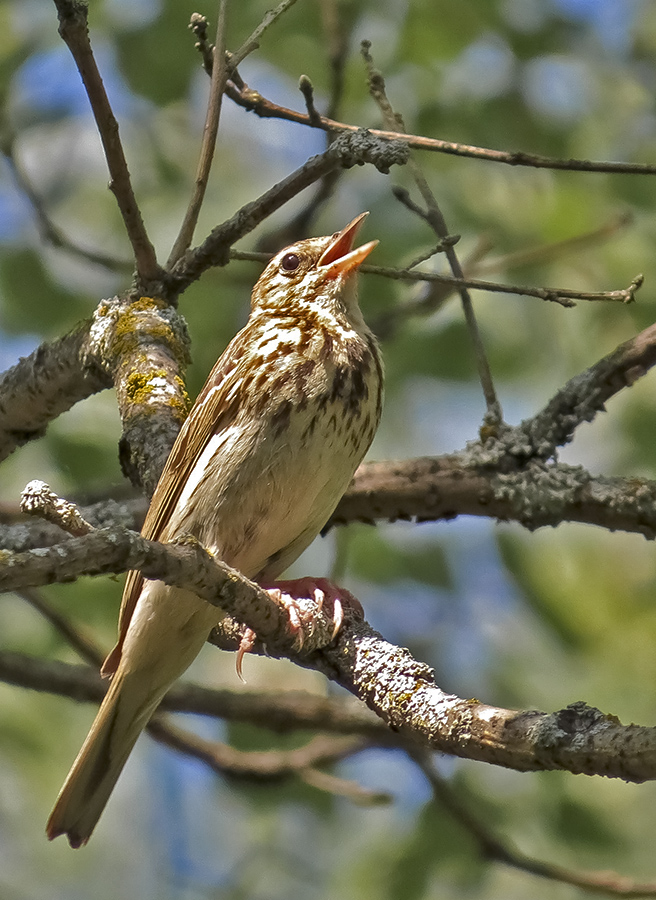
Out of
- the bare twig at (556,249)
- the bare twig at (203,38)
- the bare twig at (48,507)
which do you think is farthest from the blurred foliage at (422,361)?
the bare twig at (48,507)

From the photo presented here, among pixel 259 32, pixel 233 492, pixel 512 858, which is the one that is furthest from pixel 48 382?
pixel 512 858

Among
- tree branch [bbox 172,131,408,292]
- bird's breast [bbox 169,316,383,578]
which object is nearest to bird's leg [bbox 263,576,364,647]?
bird's breast [bbox 169,316,383,578]

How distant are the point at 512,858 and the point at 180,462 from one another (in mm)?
2141

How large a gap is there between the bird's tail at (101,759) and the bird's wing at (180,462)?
0.13m

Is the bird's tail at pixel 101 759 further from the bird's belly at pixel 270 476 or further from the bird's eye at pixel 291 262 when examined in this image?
the bird's eye at pixel 291 262

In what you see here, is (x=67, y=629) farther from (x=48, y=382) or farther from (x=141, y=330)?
(x=141, y=330)

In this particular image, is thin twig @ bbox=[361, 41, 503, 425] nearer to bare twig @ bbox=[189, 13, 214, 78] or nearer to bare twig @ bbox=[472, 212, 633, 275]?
bare twig @ bbox=[189, 13, 214, 78]

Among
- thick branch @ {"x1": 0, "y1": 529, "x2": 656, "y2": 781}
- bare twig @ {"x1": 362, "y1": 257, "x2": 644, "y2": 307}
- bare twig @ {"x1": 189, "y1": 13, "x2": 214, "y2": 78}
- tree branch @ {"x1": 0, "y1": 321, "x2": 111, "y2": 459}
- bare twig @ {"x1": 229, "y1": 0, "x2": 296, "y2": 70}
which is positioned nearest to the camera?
thick branch @ {"x1": 0, "y1": 529, "x2": 656, "y2": 781}

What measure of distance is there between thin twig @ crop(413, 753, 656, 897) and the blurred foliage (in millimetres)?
198

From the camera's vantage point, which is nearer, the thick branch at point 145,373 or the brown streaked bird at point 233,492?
the brown streaked bird at point 233,492

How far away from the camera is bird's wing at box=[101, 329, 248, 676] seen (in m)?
3.66

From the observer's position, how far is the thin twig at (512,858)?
4156 millimetres

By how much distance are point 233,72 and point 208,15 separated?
5.07ft

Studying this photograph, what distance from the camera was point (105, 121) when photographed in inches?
135
